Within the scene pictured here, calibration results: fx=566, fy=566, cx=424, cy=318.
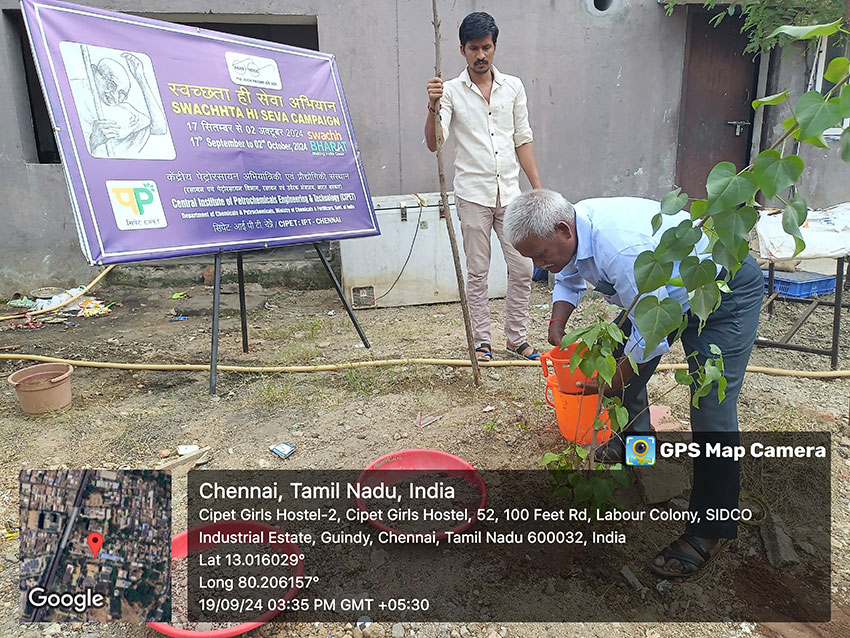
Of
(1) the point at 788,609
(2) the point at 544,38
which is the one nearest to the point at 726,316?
(1) the point at 788,609

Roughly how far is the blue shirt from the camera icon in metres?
0.47

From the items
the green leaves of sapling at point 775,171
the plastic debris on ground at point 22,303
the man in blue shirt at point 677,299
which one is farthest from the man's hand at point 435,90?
the plastic debris on ground at point 22,303

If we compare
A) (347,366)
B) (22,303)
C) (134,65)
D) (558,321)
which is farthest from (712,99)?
(22,303)

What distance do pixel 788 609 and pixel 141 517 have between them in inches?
80.5

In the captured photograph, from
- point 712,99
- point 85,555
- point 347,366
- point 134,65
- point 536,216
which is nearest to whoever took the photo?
point 85,555

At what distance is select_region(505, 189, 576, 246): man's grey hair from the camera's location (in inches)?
77.8

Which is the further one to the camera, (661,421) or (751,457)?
(661,421)

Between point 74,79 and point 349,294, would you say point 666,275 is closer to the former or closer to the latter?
point 74,79

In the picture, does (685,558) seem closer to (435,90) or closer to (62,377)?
(435,90)

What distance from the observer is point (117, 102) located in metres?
2.93

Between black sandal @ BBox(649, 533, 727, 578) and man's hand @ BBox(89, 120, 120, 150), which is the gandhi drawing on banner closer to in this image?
man's hand @ BBox(89, 120, 120, 150)

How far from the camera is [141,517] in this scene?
1.60 metres

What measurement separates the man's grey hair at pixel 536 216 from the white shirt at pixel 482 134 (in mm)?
1607

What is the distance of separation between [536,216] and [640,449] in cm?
112
